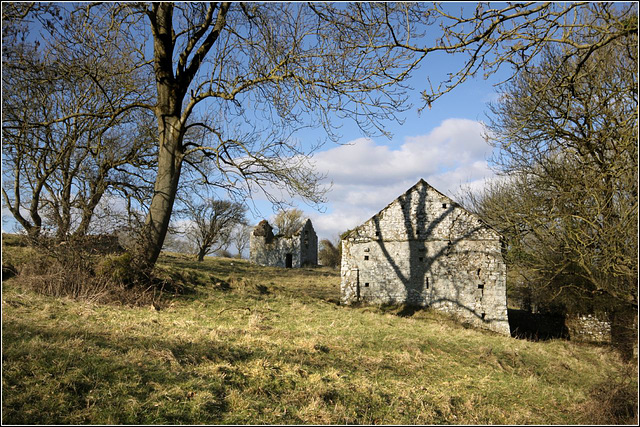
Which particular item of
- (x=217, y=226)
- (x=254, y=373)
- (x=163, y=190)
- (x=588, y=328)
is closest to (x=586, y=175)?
(x=254, y=373)

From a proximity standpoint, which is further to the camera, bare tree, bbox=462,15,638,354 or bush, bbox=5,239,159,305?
bush, bbox=5,239,159,305

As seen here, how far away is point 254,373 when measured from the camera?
5.46 metres

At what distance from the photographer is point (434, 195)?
59.3ft

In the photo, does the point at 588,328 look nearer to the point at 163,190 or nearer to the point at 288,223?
the point at 163,190

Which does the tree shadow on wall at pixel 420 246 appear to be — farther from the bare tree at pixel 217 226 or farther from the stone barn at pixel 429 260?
the bare tree at pixel 217 226

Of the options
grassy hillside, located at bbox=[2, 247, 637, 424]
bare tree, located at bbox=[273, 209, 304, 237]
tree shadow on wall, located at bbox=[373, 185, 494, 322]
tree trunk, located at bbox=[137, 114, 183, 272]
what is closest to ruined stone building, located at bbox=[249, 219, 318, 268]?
bare tree, located at bbox=[273, 209, 304, 237]

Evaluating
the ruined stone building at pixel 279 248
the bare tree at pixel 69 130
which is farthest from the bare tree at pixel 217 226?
the bare tree at pixel 69 130

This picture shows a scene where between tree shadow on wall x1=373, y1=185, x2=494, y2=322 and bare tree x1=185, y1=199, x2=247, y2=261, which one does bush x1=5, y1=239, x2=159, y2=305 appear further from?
bare tree x1=185, y1=199, x2=247, y2=261

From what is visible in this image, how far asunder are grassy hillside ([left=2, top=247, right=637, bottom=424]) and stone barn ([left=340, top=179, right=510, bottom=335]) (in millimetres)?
6911

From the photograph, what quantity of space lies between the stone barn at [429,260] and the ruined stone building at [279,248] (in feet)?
67.5

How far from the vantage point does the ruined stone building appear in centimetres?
3909

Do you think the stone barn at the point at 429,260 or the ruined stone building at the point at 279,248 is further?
the ruined stone building at the point at 279,248

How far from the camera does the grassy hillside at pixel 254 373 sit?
4125mm

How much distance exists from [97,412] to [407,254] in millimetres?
15539
